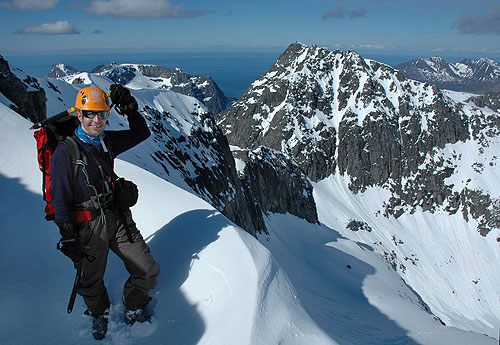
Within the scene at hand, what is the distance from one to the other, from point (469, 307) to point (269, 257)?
146754 mm

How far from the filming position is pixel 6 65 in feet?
61.5

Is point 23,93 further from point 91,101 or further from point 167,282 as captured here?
point 167,282

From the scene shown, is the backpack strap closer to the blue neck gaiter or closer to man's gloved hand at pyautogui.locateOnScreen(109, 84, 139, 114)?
the blue neck gaiter

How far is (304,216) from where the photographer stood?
64.4 metres

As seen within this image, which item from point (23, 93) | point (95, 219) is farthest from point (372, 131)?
point (95, 219)

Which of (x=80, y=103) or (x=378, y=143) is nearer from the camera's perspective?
(x=80, y=103)

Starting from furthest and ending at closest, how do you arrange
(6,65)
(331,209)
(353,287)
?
(331,209)
(353,287)
(6,65)

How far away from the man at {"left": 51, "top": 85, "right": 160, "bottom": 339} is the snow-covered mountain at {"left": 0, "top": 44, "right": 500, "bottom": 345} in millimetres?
510

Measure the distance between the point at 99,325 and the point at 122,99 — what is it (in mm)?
3743

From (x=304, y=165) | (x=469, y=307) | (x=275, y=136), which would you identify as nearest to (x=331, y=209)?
(x=304, y=165)

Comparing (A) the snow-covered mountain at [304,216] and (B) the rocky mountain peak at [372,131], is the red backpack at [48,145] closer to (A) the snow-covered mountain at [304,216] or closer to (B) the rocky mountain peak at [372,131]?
(A) the snow-covered mountain at [304,216]

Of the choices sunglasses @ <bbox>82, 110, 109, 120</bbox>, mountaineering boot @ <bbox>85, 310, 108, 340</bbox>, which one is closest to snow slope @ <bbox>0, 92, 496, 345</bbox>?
mountaineering boot @ <bbox>85, 310, 108, 340</bbox>

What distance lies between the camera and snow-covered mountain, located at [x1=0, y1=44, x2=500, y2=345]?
5.15 m

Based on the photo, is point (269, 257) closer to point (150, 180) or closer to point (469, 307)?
point (150, 180)
